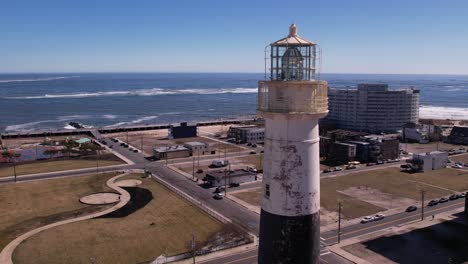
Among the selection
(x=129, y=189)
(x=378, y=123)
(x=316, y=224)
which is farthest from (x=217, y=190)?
(x=378, y=123)

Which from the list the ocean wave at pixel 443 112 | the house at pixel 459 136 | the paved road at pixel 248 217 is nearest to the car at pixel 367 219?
the paved road at pixel 248 217

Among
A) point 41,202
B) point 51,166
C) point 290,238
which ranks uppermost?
point 290,238

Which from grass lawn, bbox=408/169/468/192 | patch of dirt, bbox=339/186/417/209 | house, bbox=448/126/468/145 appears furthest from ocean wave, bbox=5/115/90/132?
house, bbox=448/126/468/145

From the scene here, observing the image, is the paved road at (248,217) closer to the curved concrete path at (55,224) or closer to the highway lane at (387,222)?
the highway lane at (387,222)

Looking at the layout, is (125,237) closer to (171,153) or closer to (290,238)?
(290,238)

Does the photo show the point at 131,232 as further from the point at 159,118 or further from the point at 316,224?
the point at 159,118

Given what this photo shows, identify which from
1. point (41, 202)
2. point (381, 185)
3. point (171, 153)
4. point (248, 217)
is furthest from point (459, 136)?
point (41, 202)
